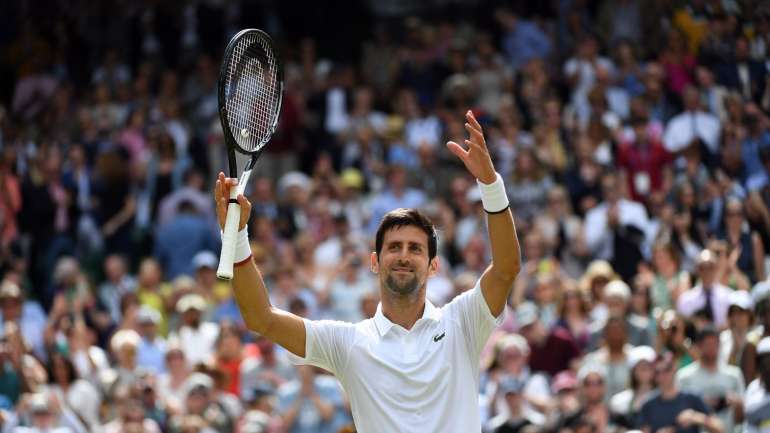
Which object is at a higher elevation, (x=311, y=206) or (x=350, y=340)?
(x=311, y=206)

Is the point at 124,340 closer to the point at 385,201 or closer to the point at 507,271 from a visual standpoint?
the point at 385,201

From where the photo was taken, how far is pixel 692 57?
16.9 metres

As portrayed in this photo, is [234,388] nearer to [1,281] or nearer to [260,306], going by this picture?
[1,281]

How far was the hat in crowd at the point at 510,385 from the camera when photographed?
486 inches

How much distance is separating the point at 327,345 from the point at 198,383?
667 cm

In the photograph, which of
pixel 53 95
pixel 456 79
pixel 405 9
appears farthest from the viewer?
pixel 405 9

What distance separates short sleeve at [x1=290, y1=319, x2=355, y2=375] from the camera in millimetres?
6468

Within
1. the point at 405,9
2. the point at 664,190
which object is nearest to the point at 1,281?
the point at 664,190

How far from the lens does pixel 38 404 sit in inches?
498

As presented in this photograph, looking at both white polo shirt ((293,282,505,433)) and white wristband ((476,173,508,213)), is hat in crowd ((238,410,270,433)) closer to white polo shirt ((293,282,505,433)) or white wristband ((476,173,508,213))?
white polo shirt ((293,282,505,433))

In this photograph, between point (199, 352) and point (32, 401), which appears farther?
point (199, 352)

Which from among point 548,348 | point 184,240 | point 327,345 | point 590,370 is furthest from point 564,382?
point 327,345

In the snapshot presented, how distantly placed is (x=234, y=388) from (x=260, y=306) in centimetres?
749

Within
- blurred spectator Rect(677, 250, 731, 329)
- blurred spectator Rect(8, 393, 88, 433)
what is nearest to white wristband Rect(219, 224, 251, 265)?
blurred spectator Rect(8, 393, 88, 433)
